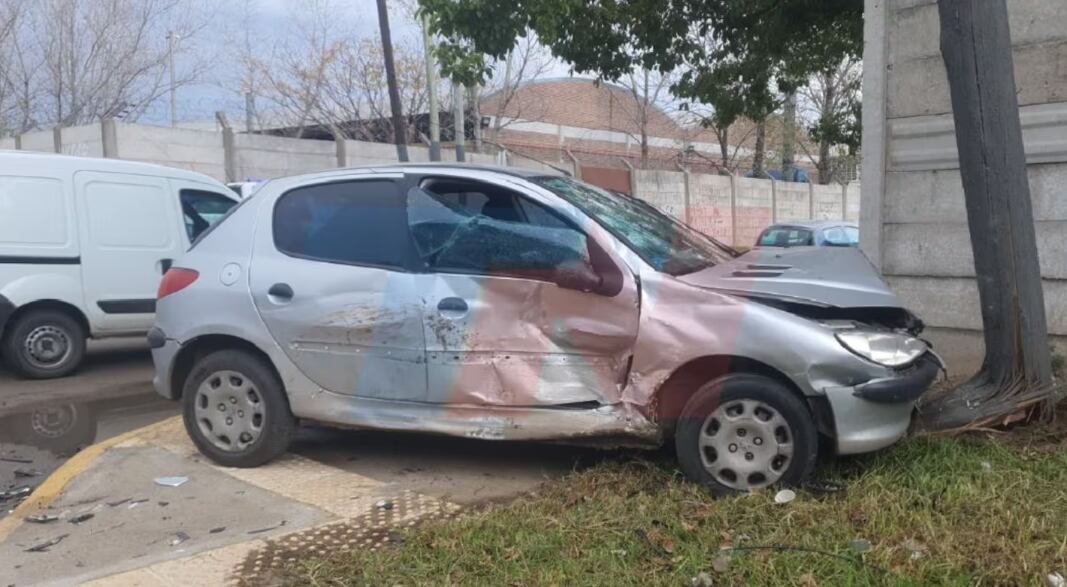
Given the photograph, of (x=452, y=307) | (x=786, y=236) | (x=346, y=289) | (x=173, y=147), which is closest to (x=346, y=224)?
(x=346, y=289)

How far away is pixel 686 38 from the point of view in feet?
33.4

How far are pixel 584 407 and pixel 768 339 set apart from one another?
0.97 metres

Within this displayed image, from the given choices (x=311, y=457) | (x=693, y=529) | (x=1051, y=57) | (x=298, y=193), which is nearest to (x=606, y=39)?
(x=1051, y=57)

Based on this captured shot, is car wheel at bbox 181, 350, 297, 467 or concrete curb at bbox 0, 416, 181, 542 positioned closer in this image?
concrete curb at bbox 0, 416, 181, 542

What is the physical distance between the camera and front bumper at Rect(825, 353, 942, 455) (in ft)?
13.8

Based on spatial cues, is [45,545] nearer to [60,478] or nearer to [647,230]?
[60,478]

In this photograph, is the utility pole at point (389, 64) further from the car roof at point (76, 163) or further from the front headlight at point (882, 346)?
the front headlight at point (882, 346)

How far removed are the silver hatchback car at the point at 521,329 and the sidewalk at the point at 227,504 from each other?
1.06 feet

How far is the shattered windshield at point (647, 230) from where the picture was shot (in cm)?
477

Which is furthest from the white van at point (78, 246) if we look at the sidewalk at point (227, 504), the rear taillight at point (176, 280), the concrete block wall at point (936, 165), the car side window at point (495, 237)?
the concrete block wall at point (936, 165)

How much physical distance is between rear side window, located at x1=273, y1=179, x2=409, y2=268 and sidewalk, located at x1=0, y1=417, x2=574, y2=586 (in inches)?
47.9

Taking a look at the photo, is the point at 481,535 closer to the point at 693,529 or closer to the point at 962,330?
the point at 693,529

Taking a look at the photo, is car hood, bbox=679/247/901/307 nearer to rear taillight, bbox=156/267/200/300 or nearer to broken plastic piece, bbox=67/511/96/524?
rear taillight, bbox=156/267/200/300

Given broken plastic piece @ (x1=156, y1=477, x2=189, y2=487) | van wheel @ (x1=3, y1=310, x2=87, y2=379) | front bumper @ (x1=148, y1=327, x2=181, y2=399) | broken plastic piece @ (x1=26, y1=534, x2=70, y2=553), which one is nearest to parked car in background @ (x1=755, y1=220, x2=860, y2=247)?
van wheel @ (x1=3, y1=310, x2=87, y2=379)
